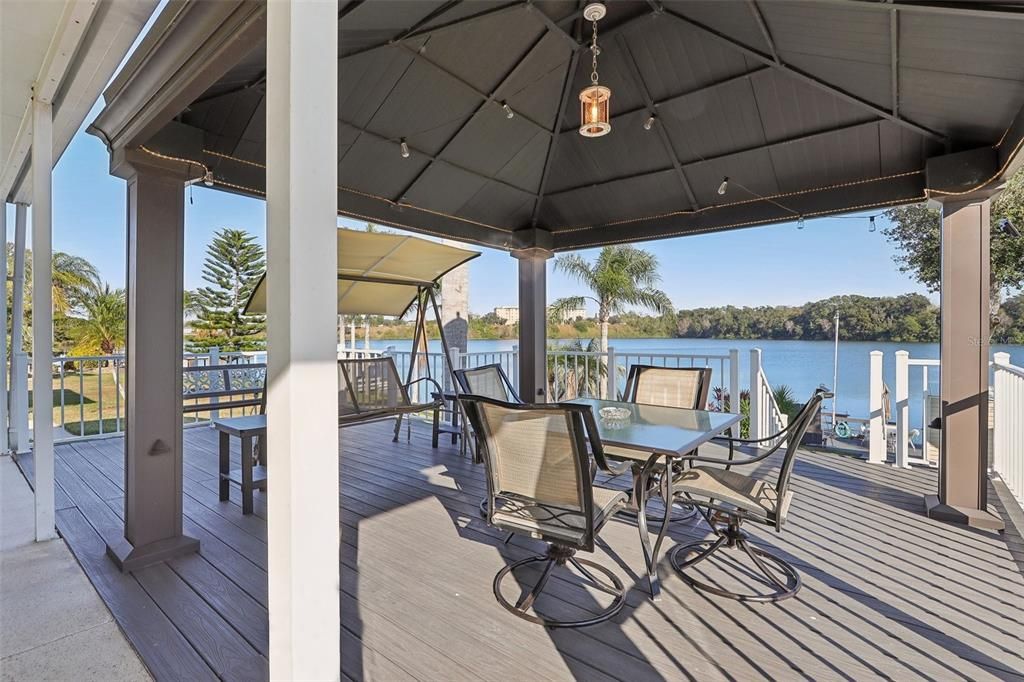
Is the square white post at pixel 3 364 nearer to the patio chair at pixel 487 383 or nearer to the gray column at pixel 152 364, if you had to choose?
the gray column at pixel 152 364

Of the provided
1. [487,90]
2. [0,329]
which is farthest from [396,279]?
[0,329]

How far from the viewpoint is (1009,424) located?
3766 millimetres

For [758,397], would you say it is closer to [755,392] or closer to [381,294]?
[755,392]

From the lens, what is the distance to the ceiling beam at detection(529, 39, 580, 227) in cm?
418

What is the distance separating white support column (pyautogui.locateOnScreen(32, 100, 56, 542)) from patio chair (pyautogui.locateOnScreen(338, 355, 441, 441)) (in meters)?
1.87

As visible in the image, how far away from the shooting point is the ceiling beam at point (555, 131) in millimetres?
4184

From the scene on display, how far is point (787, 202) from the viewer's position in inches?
173

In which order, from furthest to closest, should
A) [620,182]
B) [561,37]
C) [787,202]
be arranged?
[620,182] < [787,202] < [561,37]

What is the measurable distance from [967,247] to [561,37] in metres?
3.37

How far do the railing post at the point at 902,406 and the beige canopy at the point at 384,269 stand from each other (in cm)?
447

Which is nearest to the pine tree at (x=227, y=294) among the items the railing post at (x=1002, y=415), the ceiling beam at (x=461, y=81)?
the ceiling beam at (x=461, y=81)

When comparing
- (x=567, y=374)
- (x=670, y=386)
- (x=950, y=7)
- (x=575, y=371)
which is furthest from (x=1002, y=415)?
(x=567, y=374)

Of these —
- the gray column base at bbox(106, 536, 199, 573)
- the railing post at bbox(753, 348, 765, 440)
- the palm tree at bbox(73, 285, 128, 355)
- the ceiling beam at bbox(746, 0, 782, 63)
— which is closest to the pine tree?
the palm tree at bbox(73, 285, 128, 355)

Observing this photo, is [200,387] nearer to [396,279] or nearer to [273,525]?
[396,279]
